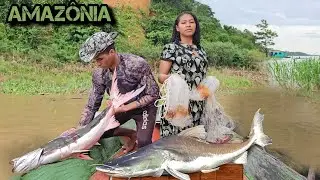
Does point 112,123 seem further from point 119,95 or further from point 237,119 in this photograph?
point 237,119

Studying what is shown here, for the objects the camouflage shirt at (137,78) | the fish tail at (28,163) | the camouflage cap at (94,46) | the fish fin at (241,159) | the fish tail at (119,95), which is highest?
the camouflage cap at (94,46)

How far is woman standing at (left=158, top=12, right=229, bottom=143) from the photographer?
2.61 meters

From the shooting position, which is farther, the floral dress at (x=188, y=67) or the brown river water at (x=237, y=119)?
the brown river water at (x=237, y=119)

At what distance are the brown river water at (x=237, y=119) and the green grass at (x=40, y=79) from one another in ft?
0.51

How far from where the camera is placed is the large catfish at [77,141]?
247 cm

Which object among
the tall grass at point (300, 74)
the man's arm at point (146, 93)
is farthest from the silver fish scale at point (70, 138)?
the tall grass at point (300, 74)

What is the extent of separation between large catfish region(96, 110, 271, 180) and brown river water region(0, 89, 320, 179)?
355 centimetres

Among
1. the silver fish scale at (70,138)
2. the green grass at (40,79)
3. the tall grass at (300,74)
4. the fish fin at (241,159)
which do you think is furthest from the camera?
the green grass at (40,79)

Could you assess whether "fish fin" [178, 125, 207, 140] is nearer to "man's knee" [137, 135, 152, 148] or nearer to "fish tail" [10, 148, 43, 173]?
"man's knee" [137, 135, 152, 148]

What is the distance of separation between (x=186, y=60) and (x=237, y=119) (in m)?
3.95

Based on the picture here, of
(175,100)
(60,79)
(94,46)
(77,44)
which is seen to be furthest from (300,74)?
(94,46)

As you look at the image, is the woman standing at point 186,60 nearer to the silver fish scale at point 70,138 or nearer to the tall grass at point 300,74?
the silver fish scale at point 70,138

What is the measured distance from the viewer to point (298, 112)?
22.9ft

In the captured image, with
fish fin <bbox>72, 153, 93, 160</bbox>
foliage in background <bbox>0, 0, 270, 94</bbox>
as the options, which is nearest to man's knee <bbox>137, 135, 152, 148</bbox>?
fish fin <bbox>72, 153, 93, 160</bbox>
